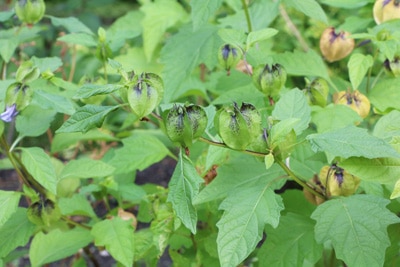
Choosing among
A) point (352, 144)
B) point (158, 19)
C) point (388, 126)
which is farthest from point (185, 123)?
point (158, 19)

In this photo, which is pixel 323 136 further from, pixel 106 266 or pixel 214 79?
pixel 106 266

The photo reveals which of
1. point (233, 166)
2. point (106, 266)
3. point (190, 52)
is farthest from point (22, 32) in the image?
point (106, 266)

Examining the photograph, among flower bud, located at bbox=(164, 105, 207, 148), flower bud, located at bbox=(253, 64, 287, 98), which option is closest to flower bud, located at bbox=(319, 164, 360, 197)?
flower bud, located at bbox=(253, 64, 287, 98)

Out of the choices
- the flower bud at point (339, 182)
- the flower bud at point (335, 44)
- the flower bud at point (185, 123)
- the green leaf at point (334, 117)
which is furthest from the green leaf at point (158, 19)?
the flower bud at point (185, 123)

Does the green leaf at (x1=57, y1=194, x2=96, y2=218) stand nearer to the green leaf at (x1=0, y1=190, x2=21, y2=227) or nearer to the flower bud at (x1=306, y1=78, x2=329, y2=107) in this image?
the green leaf at (x1=0, y1=190, x2=21, y2=227)

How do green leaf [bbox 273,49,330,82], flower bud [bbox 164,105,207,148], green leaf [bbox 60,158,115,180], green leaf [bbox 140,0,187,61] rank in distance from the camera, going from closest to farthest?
flower bud [bbox 164,105,207,148] < green leaf [bbox 60,158,115,180] < green leaf [bbox 273,49,330,82] < green leaf [bbox 140,0,187,61]

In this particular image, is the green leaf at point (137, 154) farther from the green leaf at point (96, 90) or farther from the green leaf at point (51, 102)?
the green leaf at point (96, 90)
